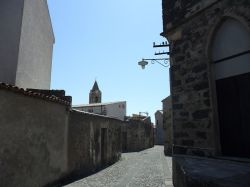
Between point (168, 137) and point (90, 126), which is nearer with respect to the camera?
point (90, 126)

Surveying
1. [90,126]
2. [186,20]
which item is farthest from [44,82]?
[186,20]

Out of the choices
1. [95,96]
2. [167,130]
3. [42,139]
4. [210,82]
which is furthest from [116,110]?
[210,82]

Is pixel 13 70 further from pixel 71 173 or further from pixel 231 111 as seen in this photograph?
pixel 231 111

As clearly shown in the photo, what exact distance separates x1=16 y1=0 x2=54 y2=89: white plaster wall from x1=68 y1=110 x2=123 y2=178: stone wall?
3.25 metres

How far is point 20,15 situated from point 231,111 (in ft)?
35.0

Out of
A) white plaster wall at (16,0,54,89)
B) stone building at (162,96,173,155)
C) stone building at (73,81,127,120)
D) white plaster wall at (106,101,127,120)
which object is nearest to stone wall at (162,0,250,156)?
white plaster wall at (16,0,54,89)

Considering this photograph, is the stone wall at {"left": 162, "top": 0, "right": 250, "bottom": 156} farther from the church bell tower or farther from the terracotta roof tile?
the church bell tower

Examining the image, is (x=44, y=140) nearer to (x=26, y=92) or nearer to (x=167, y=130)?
(x=26, y=92)

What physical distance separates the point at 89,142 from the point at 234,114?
904cm

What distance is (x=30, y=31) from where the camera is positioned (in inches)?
526

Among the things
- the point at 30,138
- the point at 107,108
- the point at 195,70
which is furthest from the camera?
the point at 107,108

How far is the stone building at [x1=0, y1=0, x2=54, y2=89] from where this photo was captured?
11922mm

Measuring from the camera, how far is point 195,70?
225 inches

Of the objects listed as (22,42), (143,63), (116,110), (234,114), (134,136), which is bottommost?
(234,114)
